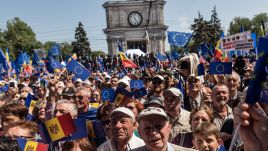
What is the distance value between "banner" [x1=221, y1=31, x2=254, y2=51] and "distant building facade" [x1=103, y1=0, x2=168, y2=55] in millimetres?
60777

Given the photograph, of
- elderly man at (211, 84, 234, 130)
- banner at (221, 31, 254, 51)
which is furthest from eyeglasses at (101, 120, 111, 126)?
banner at (221, 31, 254, 51)

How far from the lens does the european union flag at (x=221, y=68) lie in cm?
774

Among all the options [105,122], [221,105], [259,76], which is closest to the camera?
[259,76]

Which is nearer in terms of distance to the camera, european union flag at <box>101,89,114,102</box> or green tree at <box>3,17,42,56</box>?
european union flag at <box>101,89,114,102</box>

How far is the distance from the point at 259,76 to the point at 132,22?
7426cm

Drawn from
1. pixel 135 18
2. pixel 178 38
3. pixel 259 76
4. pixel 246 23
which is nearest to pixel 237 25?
pixel 246 23

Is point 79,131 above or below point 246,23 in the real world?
below

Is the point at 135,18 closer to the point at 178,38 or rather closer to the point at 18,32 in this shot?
the point at 18,32

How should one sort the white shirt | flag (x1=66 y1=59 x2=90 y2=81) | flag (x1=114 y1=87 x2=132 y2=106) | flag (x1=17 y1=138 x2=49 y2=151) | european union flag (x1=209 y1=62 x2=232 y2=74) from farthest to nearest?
flag (x1=66 y1=59 x2=90 y2=81)
european union flag (x1=209 y1=62 x2=232 y2=74)
flag (x1=114 y1=87 x2=132 y2=106)
the white shirt
flag (x1=17 y1=138 x2=49 y2=151)

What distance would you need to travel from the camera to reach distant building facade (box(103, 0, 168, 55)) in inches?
2921

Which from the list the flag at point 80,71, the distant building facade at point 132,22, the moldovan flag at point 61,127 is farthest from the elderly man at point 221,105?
the distant building facade at point 132,22

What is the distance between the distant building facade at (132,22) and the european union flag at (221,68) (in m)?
65.8

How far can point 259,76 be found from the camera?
1.75 metres

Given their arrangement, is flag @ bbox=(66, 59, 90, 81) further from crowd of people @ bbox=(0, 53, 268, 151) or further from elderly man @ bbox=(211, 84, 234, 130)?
elderly man @ bbox=(211, 84, 234, 130)
